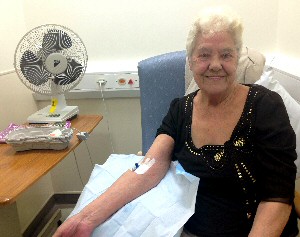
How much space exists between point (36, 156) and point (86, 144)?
A: 3.13ft

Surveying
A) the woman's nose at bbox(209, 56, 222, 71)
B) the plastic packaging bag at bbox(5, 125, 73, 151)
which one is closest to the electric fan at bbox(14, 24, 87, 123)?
the plastic packaging bag at bbox(5, 125, 73, 151)

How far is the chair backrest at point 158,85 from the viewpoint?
166 centimetres

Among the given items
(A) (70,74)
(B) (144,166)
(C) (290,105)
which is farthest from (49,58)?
(C) (290,105)

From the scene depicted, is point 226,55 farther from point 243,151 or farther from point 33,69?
point 33,69

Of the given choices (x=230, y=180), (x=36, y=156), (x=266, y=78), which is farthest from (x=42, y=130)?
(x=266, y=78)

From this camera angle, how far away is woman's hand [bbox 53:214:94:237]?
3.49 ft

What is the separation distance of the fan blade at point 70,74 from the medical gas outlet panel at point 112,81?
0.31 meters

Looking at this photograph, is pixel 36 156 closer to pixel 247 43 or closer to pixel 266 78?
pixel 266 78

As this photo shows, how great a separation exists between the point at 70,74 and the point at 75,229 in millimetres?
1014

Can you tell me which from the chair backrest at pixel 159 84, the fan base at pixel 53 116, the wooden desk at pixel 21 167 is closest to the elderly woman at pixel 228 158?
the wooden desk at pixel 21 167

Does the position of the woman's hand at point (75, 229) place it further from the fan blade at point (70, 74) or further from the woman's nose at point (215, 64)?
the fan blade at point (70, 74)

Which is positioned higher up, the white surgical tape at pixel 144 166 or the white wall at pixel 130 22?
the white wall at pixel 130 22

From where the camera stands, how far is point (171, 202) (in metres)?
1.18

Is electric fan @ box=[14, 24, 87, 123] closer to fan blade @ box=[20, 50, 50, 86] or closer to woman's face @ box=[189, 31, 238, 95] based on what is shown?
fan blade @ box=[20, 50, 50, 86]
